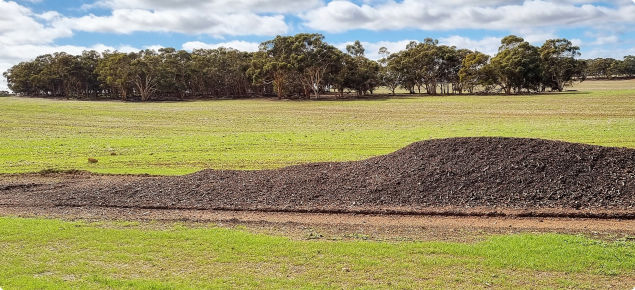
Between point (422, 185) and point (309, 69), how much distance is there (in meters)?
77.3

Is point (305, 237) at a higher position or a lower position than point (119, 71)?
lower

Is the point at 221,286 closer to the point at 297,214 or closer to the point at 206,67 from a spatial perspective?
the point at 297,214

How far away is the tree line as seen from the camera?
284ft

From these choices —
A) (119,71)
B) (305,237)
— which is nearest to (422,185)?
(305,237)

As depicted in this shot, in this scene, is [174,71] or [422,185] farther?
[174,71]

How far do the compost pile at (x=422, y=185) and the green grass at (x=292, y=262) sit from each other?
2.99 meters

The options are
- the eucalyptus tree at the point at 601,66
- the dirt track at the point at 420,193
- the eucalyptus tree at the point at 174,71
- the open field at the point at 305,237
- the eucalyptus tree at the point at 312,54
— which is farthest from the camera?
the eucalyptus tree at the point at 601,66

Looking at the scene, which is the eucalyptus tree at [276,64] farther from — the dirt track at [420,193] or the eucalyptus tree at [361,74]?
the dirt track at [420,193]

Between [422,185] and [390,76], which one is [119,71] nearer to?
[390,76]

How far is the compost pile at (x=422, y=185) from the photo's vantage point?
40.3 feet

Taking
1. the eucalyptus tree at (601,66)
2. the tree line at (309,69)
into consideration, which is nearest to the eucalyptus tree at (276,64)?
the tree line at (309,69)

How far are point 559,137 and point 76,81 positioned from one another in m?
118

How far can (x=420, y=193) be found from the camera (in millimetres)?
12930

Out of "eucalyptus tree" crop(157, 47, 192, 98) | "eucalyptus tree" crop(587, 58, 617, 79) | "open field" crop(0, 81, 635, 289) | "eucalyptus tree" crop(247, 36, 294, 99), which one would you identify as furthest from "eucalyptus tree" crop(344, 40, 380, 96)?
"eucalyptus tree" crop(587, 58, 617, 79)
